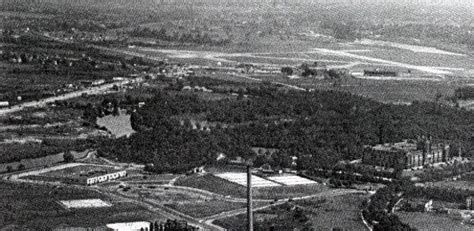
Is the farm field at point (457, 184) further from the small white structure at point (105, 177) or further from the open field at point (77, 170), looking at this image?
the open field at point (77, 170)

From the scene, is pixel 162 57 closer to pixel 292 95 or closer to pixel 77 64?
pixel 77 64

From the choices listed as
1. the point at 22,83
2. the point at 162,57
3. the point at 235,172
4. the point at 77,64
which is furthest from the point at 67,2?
the point at 235,172

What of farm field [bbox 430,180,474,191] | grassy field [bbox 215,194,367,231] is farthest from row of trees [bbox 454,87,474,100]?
grassy field [bbox 215,194,367,231]

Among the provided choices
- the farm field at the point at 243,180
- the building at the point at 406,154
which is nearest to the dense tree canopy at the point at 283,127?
the building at the point at 406,154

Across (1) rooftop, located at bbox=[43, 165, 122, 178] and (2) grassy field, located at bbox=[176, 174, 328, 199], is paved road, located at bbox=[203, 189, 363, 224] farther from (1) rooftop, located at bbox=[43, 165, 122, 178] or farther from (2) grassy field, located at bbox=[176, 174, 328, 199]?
(1) rooftop, located at bbox=[43, 165, 122, 178]

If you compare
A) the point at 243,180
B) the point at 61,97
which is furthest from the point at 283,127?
the point at 61,97

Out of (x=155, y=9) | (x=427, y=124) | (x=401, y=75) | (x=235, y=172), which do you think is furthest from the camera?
(x=155, y=9)
